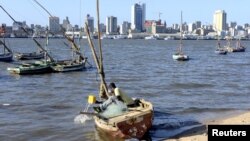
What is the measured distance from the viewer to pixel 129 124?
21.2 metres

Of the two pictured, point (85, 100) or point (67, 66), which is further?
point (67, 66)

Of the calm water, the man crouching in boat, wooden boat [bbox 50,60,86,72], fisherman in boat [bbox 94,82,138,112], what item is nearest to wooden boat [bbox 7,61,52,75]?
wooden boat [bbox 50,60,86,72]

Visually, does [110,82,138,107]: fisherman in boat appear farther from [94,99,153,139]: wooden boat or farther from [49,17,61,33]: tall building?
[49,17,61,33]: tall building

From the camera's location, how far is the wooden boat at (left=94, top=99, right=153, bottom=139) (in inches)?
832

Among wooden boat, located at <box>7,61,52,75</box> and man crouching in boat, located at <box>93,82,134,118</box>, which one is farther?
wooden boat, located at <box>7,61,52,75</box>

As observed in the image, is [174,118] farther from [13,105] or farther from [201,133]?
[13,105]

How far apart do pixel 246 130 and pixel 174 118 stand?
1530 cm

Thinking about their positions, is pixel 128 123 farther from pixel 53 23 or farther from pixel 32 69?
pixel 53 23

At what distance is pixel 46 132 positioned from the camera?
2542 cm

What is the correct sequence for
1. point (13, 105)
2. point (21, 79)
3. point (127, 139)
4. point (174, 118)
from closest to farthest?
point (127, 139) < point (174, 118) < point (13, 105) < point (21, 79)

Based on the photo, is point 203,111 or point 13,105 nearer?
point 203,111

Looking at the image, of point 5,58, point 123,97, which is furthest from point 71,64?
point 123,97

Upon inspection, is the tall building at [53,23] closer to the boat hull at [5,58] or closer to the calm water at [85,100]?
the boat hull at [5,58]

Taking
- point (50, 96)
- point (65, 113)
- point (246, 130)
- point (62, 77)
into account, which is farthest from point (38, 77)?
point (246, 130)
